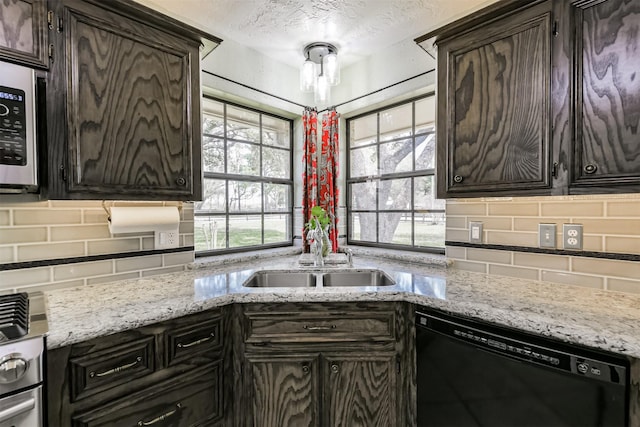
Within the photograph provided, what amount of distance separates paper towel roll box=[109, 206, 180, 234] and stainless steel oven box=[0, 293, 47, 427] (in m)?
0.61

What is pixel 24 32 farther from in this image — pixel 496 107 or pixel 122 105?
pixel 496 107

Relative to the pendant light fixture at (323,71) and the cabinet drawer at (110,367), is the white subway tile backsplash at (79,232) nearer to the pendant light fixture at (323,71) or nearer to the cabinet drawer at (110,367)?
the cabinet drawer at (110,367)

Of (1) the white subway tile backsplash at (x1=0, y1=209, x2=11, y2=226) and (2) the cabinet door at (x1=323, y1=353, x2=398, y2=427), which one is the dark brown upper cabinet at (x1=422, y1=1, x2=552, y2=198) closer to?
(2) the cabinet door at (x1=323, y1=353, x2=398, y2=427)

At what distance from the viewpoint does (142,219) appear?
5.25 ft

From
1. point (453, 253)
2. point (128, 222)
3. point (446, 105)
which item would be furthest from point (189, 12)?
point (453, 253)

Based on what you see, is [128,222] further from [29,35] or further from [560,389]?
[560,389]

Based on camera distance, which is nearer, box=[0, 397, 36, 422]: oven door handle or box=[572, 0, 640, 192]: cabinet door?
box=[0, 397, 36, 422]: oven door handle

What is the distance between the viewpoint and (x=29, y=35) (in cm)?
116

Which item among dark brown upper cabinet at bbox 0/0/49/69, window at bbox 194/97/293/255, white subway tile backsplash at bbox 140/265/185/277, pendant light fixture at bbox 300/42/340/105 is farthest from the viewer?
window at bbox 194/97/293/255

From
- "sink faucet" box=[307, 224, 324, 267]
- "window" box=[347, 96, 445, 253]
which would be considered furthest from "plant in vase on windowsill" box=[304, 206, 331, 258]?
"window" box=[347, 96, 445, 253]

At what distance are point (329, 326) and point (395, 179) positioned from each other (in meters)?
1.38

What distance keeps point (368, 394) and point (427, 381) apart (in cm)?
27

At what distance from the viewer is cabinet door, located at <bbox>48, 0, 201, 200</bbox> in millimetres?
1237

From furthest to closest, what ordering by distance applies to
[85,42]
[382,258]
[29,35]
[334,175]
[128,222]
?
[334,175], [382,258], [128,222], [85,42], [29,35]
